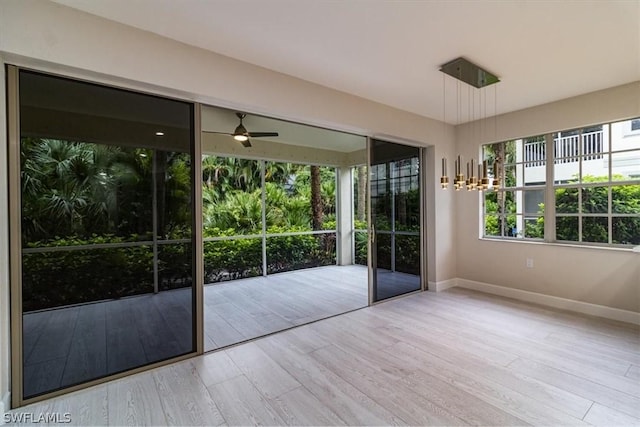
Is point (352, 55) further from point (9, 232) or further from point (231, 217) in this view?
point (231, 217)

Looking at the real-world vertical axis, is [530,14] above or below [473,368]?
above

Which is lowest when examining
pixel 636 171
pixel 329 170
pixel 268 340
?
pixel 268 340

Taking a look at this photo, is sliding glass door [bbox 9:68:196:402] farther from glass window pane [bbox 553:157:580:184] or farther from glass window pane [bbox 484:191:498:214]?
glass window pane [bbox 553:157:580:184]

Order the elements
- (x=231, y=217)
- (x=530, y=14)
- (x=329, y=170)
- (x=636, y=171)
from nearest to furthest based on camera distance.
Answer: (x=530, y=14) < (x=636, y=171) < (x=231, y=217) < (x=329, y=170)

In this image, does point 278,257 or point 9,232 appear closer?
point 9,232

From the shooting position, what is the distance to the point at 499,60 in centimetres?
284

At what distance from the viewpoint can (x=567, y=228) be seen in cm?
394

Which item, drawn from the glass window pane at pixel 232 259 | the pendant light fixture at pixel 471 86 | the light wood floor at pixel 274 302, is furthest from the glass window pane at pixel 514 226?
the glass window pane at pixel 232 259

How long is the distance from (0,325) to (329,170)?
6.35 metres

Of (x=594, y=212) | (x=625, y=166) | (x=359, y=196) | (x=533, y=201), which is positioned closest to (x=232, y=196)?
(x=359, y=196)

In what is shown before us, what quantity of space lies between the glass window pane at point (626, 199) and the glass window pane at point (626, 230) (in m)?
0.10

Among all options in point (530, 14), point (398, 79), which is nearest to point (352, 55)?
point (398, 79)

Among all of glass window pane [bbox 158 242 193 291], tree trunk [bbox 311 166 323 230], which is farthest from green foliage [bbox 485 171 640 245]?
glass window pane [bbox 158 242 193 291]

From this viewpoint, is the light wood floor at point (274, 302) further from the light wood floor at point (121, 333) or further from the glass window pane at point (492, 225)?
the glass window pane at point (492, 225)
